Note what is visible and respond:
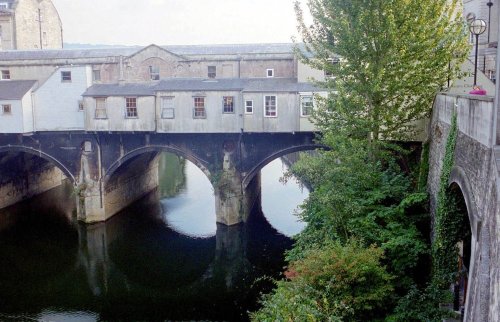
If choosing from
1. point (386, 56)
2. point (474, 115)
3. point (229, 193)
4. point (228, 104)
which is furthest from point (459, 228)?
point (229, 193)

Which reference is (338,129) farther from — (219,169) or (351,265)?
(219,169)

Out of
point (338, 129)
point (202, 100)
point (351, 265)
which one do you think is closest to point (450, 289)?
point (351, 265)

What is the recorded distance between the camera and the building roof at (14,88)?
35656 mm

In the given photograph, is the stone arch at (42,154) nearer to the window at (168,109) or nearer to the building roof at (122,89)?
the building roof at (122,89)

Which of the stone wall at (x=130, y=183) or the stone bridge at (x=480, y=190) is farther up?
the stone bridge at (x=480, y=190)

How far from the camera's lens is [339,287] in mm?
Answer: 14719

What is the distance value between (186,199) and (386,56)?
27.9 meters

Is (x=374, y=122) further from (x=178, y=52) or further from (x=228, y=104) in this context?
(x=178, y=52)

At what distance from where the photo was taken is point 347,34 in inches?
779

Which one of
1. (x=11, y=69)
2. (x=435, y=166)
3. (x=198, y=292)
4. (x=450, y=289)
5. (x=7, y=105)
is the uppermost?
(x=11, y=69)

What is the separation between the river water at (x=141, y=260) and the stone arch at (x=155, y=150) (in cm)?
377

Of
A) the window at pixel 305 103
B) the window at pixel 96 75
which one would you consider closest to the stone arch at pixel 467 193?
the window at pixel 305 103

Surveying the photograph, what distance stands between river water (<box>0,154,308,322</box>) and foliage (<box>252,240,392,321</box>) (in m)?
3.15

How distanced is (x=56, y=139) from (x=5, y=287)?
1341 centimetres
